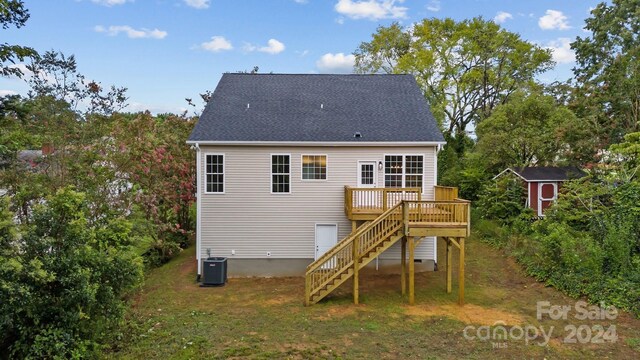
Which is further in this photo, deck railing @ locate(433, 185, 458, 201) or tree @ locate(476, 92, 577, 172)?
tree @ locate(476, 92, 577, 172)

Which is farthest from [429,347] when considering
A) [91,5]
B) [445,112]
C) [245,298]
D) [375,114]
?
[445,112]

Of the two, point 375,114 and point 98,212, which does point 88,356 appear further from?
point 375,114

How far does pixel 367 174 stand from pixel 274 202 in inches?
144

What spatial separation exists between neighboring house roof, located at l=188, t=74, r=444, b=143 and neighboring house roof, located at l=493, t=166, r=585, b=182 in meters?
6.72

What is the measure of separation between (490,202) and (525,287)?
25.6ft

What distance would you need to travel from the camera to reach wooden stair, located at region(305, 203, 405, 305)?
10977mm

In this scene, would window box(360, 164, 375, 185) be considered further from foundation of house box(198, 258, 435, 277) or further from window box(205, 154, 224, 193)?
window box(205, 154, 224, 193)

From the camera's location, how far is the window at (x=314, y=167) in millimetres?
13578

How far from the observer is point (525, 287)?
39.8 feet

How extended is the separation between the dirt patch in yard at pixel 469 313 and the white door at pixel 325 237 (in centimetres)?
393

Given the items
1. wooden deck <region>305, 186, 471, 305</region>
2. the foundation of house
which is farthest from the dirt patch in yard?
the foundation of house

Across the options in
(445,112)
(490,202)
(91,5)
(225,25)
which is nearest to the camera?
(91,5)

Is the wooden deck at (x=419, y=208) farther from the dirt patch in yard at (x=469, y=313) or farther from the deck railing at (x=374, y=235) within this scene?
the dirt patch in yard at (x=469, y=313)

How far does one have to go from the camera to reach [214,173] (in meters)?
13.5
